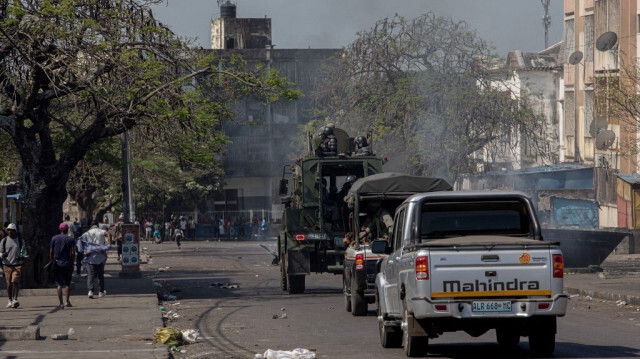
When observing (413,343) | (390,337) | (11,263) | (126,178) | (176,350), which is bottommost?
(176,350)

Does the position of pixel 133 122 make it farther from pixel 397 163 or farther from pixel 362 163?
pixel 397 163

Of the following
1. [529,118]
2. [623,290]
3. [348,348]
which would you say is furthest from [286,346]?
[529,118]

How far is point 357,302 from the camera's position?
19000 millimetres

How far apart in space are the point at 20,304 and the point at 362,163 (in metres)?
8.02

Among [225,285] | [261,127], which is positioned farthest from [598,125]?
[261,127]

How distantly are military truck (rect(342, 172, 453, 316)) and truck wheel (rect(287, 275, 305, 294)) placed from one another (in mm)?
3805

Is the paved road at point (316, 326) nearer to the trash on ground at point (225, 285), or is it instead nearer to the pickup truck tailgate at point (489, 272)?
the trash on ground at point (225, 285)

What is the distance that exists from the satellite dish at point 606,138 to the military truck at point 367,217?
91.6 ft

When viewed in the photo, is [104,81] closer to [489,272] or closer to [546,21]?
[489,272]

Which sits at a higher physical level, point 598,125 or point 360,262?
point 598,125

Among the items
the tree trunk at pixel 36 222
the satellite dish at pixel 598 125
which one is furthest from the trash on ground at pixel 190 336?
the satellite dish at pixel 598 125

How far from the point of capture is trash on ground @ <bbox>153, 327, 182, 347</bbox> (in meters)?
15.2

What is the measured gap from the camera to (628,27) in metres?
48.8

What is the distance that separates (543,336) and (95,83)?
14.7 metres
